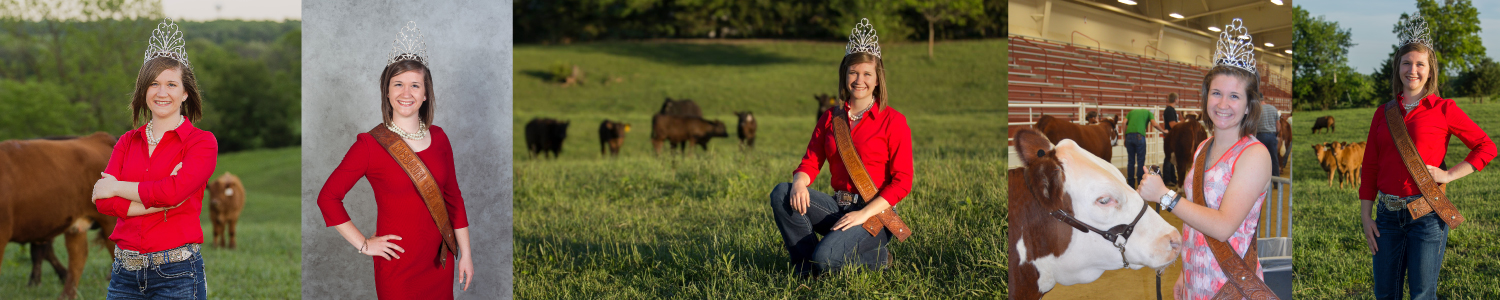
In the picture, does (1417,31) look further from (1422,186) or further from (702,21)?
(702,21)

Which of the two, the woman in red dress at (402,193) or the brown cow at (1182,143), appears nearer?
the woman in red dress at (402,193)

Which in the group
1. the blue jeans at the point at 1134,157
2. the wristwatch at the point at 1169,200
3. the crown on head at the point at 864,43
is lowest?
the wristwatch at the point at 1169,200

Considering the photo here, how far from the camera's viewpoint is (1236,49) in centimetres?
275

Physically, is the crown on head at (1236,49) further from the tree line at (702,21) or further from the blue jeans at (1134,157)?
the tree line at (702,21)

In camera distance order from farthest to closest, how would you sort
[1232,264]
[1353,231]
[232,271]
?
[232,271] → [1353,231] → [1232,264]

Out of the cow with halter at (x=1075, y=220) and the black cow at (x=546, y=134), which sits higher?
the black cow at (x=546, y=134)

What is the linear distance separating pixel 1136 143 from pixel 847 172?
113 cm

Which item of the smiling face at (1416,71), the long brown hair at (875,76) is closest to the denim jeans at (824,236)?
the long brown hair at (875,76)

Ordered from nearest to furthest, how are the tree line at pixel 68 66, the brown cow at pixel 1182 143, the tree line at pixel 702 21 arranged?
1. the brown cow at pixel 1182 143
2. the tree line at pixel 68 66
3. the tree line at pixel 702 21

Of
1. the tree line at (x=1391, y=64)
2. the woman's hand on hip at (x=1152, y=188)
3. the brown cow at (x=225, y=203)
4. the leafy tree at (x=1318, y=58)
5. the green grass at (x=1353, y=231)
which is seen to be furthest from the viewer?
the brown cow at (x=225, y=203)

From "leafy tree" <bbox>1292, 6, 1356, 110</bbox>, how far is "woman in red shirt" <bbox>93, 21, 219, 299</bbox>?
5.02 metres

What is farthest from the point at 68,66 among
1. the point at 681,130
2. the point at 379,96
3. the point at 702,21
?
the point at 379,96

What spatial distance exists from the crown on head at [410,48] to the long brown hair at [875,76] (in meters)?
1.62

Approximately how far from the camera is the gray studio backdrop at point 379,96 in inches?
131
